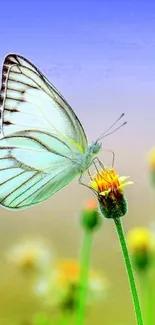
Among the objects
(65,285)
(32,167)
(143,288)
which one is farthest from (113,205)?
(65,285)

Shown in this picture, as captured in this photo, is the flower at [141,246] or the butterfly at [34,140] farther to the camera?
the flower at [141,246]

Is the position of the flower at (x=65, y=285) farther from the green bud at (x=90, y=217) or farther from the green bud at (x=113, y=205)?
the green bud at (x=113, y=205)

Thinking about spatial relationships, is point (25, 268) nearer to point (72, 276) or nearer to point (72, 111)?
point (72, 276)

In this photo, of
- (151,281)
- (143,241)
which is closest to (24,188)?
(151,281)

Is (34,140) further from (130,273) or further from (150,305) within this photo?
(130,273)

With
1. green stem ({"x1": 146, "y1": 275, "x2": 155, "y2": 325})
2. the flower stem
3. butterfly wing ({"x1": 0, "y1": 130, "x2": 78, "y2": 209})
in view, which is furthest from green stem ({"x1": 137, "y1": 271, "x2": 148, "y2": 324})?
the flower stem

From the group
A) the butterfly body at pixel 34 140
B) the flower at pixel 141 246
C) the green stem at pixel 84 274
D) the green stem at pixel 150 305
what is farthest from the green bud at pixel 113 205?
the flower at pixel 141 246

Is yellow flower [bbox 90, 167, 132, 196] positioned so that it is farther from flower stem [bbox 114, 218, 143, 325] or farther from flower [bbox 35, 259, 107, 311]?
flower [bbox 35, 259, 107, 311]
